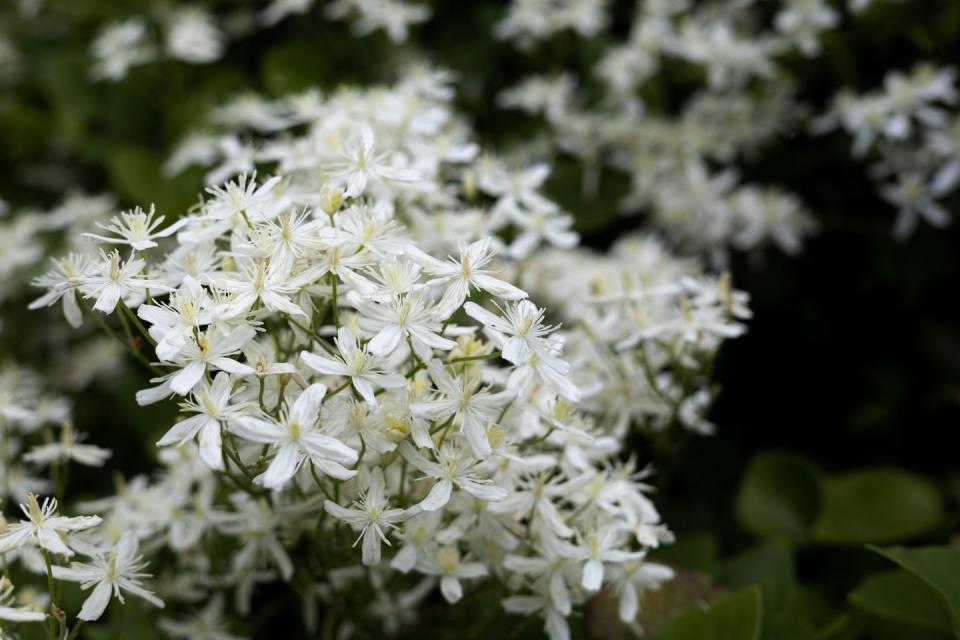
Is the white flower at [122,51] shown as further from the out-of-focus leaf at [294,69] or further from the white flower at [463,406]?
the white flower at [463,406]

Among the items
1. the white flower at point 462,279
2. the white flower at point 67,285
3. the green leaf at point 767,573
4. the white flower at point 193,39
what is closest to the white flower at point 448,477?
the white flower at point 462,279

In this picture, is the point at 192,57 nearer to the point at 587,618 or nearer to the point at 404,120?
the point at 404,120

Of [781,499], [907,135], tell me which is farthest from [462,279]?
[907,135]

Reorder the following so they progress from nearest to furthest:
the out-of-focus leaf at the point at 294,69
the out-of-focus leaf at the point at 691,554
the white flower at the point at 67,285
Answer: the white flower at the point at 67,285
the out-of-focus leaf at the point at 691,554
the out-of-focus leaf at the point at 294,69

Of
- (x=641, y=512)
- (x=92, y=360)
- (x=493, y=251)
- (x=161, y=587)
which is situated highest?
(x=493, y=251)

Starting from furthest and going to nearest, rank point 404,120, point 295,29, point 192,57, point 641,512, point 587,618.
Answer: point 295,29 < point 192,57 < point 404,120 < point 587,618 < point 641,512

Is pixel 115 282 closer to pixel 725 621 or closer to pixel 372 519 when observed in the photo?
pixel 372 519

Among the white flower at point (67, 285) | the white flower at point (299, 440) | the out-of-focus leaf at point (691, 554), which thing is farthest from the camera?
the out-of-focus leaf at point (691, 554)

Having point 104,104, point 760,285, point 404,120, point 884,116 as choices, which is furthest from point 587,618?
point 104,104
